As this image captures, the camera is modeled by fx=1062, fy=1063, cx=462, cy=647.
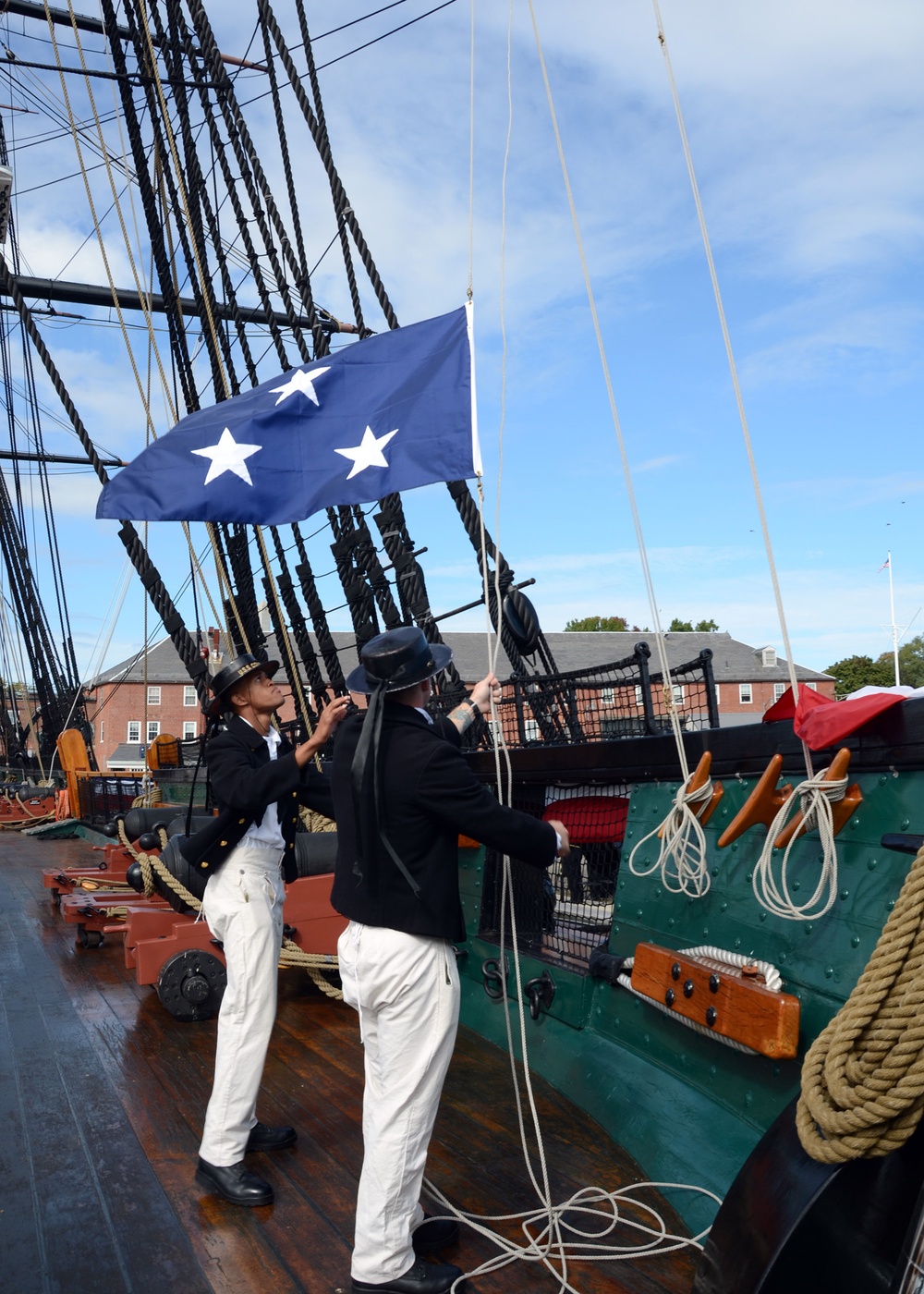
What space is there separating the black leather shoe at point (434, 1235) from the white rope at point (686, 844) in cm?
108

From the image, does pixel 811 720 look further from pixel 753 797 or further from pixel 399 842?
pixel 399 842

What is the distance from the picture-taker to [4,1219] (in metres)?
2.90

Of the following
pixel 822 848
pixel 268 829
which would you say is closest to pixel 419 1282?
pixel 822 848

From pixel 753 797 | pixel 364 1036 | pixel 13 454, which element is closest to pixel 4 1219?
pixel 364 1036

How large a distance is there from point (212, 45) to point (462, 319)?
675 centimetres

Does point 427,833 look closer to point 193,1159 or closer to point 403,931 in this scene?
point 403,931

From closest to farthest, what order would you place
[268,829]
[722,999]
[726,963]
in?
[722,999]
[726,963]
[268,829]

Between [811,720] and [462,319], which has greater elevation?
[462,319]

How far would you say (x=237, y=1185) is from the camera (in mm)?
3014

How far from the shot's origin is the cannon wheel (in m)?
5.00

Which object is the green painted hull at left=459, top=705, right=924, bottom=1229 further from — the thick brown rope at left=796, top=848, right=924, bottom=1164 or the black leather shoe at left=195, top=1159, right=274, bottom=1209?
the black leather shoe at left=195, top=1159, right=274, bottom=1209

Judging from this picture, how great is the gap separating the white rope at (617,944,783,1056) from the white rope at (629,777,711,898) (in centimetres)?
16

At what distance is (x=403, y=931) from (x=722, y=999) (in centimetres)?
87

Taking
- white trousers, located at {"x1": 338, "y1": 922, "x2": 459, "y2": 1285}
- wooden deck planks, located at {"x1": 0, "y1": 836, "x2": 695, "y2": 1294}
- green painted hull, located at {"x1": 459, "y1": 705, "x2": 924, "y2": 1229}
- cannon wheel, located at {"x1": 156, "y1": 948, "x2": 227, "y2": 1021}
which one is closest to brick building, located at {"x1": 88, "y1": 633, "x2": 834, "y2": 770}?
cannon wheel, located at {"x1": 156, "y1": 948, "x2": 227, "y2": 1021}
